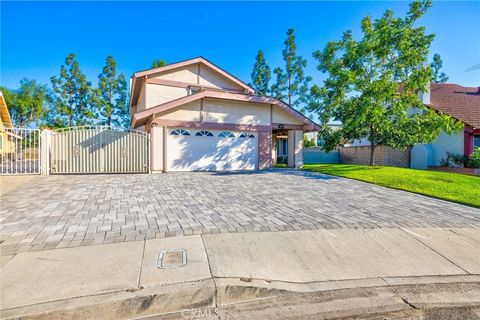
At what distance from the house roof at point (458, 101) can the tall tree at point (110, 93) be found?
32.5 m

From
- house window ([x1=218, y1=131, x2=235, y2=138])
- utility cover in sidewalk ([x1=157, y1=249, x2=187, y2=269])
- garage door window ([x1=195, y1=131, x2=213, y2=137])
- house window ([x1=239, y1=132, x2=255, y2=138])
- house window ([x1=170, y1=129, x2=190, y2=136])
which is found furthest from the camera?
house window ([x1=239, y1=132, x2=255, y2=138])

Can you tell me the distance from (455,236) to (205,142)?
422 inches

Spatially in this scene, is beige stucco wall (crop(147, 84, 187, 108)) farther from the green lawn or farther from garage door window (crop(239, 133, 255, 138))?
the green lawn

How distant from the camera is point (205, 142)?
13227mm

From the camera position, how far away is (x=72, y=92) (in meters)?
30.2

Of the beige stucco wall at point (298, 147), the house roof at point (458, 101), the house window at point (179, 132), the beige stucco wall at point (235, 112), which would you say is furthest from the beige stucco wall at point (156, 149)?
the house roof at point (458, 101)

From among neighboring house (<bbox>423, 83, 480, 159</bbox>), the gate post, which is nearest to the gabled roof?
the gate post

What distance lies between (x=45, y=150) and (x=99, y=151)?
2.01 meters

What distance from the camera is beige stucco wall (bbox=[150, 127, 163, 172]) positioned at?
39.9 ft

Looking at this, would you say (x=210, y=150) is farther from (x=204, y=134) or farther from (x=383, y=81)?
(x=383, y=81)

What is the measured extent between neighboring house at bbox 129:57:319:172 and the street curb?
10118 mm

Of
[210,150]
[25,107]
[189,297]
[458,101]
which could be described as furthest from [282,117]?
[25,107]

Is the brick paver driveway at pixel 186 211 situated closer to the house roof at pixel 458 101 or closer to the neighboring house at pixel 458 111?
the neighboring house at pixel 458 111

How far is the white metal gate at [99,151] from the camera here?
11.0 metres
